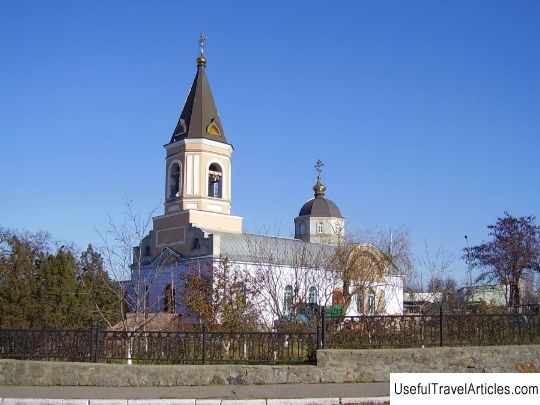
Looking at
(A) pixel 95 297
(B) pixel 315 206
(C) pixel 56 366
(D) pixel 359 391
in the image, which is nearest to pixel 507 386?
(D) pixel 359 391

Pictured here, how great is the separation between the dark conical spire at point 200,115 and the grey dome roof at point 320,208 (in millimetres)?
15706

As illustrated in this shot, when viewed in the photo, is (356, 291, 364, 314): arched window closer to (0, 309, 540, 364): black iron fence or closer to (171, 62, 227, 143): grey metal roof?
(171, 62, 227, 143): grey metal roof

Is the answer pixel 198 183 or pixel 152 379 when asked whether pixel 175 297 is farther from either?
pixel 152 379


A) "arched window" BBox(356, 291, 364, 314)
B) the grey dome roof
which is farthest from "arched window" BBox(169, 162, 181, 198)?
the grey dome roof

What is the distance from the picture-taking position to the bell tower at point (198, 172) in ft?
108

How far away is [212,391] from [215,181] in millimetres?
23635

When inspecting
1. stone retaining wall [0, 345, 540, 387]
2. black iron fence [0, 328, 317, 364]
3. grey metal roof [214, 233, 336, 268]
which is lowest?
stone retaining wall [0, 345, 540, 387]

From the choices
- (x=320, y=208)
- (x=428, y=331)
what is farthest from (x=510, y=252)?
(x=428, y=331)

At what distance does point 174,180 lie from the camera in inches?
1342

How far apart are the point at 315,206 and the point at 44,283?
92.5 ft

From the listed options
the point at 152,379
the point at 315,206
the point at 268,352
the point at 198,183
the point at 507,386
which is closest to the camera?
the point at 507,386

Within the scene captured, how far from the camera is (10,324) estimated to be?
2202cm

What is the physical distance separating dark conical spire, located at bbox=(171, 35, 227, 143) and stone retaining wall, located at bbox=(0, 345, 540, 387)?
22.7 metres

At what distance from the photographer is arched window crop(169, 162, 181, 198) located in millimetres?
33656
